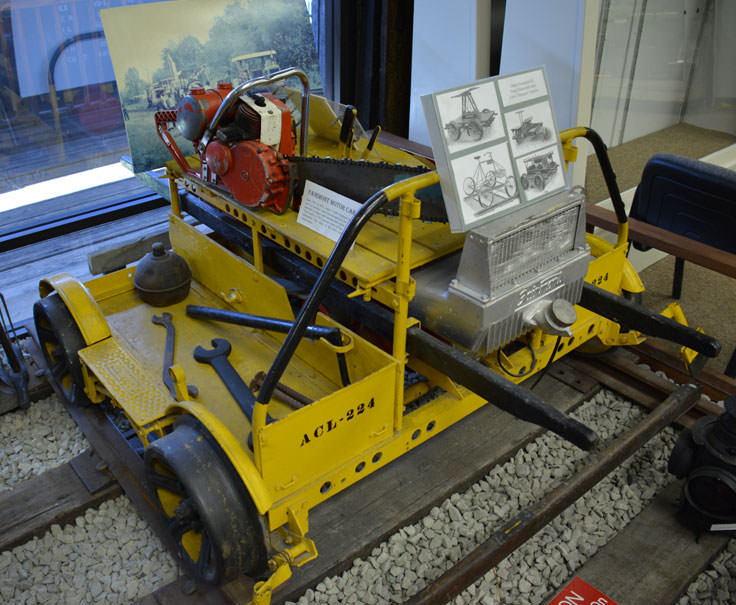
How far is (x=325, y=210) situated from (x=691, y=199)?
2857 mm

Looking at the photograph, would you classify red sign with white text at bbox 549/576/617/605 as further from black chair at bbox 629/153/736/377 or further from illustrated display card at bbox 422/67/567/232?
black chair at bbox 629/153/736/377

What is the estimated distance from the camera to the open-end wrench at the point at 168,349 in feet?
11.3

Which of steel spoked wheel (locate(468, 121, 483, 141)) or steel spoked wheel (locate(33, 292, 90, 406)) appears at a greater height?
steel spoked wheel (locate(468, 121, 483, 141))

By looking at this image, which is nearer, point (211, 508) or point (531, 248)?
point (211, 508)

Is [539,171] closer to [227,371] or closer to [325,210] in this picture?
[325,210]

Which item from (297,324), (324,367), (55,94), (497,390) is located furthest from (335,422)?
(55,94)

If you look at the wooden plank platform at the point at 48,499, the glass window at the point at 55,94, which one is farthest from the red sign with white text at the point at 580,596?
the glass window at the point at 55,94

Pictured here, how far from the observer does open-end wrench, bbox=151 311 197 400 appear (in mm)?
3453

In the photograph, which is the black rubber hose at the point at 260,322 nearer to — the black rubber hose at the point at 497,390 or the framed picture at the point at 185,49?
the black rubber hose at the point at 497,390

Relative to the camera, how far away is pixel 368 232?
130 inches

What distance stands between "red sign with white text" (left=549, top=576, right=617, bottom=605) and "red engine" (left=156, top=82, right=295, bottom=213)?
7.63 feet

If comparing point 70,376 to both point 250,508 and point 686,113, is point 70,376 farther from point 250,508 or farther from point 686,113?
point 686,113

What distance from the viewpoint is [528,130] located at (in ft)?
9.32

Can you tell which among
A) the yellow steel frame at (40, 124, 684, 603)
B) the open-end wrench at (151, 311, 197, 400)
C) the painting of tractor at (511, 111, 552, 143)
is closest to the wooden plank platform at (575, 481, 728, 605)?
the yellow steel frame at (40, 124, 684, 603)
